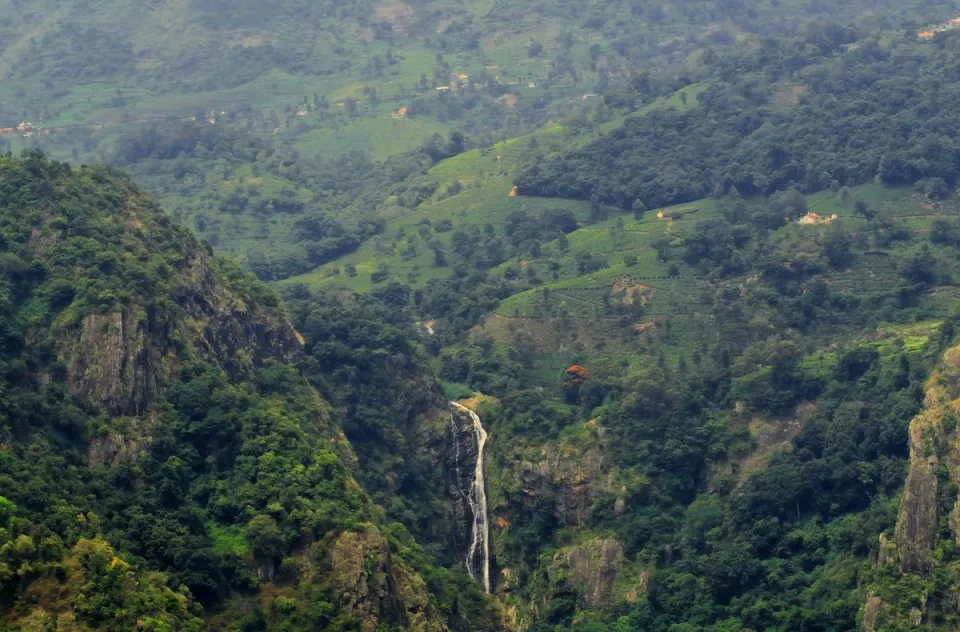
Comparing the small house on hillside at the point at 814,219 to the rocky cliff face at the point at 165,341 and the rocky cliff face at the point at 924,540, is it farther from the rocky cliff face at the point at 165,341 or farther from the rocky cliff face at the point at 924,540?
the rocky cliff face at the point at 165,341

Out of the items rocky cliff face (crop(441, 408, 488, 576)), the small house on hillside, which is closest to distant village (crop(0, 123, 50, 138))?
rocky cliff face (crop(441, 408, 488, 576))

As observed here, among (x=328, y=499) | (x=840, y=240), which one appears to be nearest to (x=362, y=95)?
(x=840, y=240)

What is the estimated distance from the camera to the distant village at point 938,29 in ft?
412

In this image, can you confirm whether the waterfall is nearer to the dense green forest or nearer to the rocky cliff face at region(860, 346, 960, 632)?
the dense green forest

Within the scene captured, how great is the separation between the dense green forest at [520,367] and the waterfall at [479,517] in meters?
0.16

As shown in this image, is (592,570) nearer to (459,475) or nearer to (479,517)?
(479,517)

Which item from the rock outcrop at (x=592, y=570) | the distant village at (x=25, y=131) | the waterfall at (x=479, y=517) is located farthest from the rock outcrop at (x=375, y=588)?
the distant village at (x=25, y=131)

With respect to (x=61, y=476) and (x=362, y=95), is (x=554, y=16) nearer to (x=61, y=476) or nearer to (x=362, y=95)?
(x=362, y=95)

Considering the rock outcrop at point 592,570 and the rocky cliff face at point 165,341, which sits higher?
the rocky cliff face at point 165,341

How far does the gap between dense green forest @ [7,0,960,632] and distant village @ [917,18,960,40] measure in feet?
4.20

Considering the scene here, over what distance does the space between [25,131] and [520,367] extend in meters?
71.5

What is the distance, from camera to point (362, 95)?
520 feet

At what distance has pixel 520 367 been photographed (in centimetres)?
9012

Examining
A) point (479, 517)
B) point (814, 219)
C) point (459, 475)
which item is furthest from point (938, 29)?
point (479, 517)
